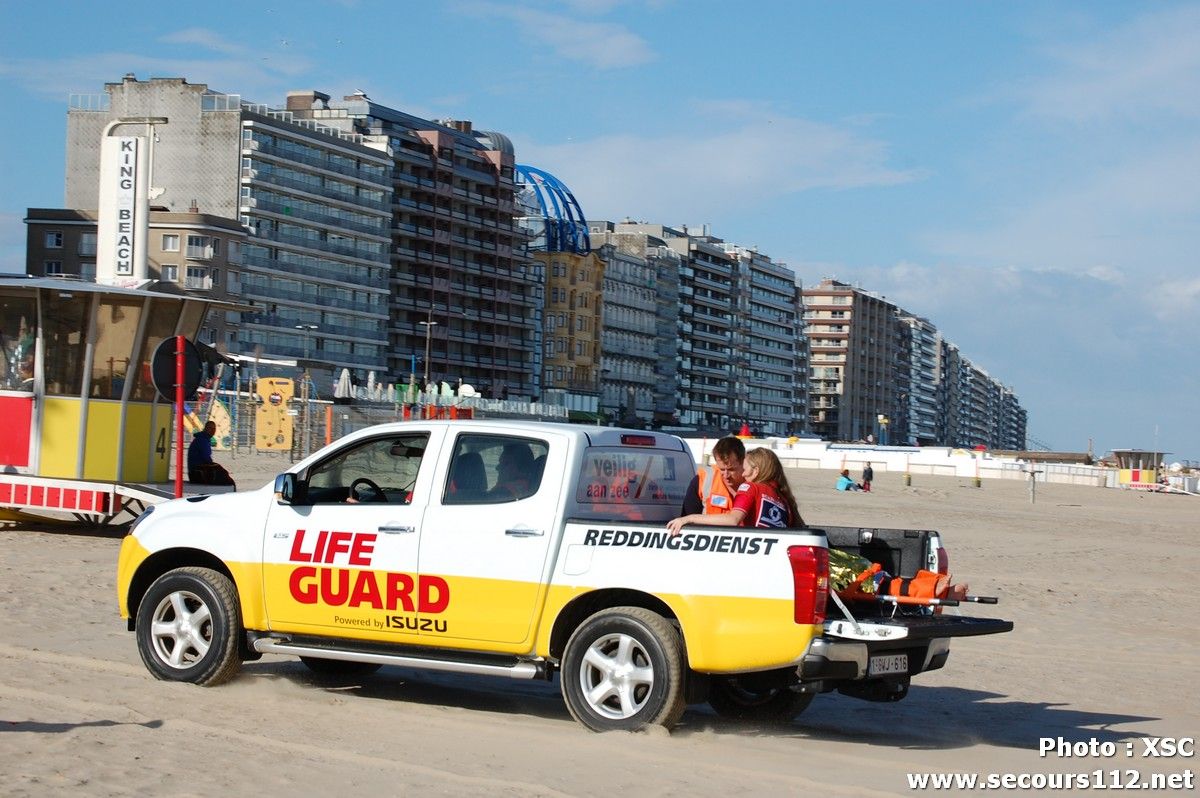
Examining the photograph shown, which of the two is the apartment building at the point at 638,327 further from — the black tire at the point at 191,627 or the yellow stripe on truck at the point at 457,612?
the yellow stripe on truck at the point at 457,612

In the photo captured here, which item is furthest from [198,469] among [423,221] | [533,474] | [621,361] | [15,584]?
[621,361]

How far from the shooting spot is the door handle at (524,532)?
8.89 metres

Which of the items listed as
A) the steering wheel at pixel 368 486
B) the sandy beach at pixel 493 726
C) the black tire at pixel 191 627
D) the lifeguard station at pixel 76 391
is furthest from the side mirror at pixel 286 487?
the lifeguard station at pixel 76 391

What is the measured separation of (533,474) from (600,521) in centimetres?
52

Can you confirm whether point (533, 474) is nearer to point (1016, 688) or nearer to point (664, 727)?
point (664, 727)

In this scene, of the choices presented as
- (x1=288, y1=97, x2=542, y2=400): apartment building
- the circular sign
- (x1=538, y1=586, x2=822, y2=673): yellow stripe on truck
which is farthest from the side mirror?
(x1=288, y1=97, x2=542, y2=400): apartment building

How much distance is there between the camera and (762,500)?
29.7 ft

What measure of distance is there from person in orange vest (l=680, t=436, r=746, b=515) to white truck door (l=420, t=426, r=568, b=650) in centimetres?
90

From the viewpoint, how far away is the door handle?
889 centimetres

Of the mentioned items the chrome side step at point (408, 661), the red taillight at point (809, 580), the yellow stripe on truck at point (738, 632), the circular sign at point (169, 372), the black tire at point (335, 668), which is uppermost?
the circular sign at point (169, 372)

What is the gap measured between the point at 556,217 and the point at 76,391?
126345 mm

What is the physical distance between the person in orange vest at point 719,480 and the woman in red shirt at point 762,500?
0.39ft

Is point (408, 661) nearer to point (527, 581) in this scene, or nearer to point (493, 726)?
point (493, 726)

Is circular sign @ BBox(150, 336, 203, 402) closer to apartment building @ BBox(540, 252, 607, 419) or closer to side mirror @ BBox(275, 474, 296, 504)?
side mirror @ BBox(275, 474, 296, 504)
